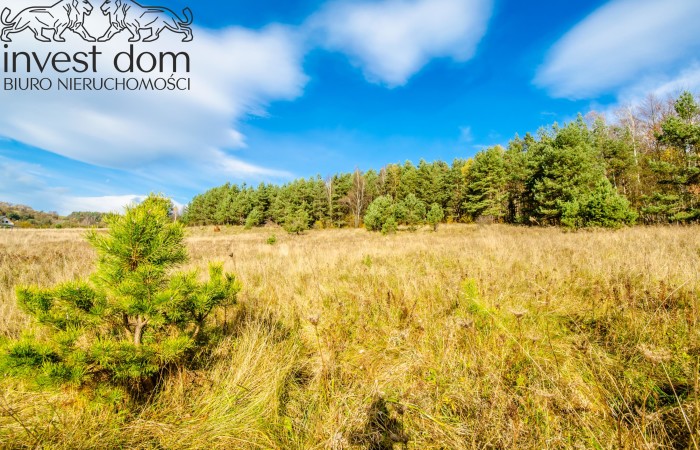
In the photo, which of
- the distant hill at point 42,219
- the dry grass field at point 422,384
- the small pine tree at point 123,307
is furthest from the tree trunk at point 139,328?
the distant hill at point 42,219

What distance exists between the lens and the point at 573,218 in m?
14.3

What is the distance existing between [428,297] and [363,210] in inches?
1743

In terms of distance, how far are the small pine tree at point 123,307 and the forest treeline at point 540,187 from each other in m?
0.42

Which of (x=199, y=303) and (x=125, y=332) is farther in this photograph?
(x=125, y=332)

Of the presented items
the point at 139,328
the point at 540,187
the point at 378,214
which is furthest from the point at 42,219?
the point at 540,187

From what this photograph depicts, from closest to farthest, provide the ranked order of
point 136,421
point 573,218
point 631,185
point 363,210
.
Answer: point 136,421
point 573,218
point 631,185
point 363,210

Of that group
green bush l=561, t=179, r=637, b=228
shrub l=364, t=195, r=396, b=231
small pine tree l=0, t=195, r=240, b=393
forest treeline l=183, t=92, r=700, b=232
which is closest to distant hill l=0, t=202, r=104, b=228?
forest treeline l=183, t=92, r=700, b=232

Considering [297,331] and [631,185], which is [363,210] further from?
[297,331]

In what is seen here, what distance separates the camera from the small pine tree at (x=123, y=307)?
4.96 feet

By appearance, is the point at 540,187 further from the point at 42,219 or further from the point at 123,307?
the point at 42,219

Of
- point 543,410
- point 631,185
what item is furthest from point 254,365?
point 631,185

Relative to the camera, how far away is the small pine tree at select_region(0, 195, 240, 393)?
4.96 ft

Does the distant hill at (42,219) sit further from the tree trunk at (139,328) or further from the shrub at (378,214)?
the tree trunk at (139,328)

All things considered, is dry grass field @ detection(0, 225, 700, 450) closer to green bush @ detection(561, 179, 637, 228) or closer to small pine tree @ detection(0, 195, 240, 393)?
small pine tree @ detection(0, 195, 240, 393)
